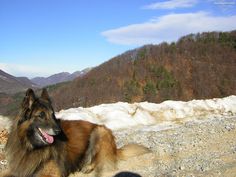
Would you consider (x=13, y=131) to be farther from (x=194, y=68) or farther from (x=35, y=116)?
(x=194, y=68)

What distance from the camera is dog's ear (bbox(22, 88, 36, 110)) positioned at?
6.68m

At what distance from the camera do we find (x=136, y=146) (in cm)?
973

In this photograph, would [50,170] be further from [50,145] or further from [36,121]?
[36,121]

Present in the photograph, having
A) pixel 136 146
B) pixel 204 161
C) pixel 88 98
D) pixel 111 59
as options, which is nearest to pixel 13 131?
pixel 136 146

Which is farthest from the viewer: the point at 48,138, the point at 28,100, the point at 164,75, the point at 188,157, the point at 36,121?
→ the point at 164,75

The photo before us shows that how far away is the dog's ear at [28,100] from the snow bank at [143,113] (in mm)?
11254

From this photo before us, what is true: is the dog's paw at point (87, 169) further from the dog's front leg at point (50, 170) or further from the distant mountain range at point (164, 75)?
the distant mountain range at point (164, 75)

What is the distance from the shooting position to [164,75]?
3563 inches

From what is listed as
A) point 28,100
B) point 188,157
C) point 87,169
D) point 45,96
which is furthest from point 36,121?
point 188,157

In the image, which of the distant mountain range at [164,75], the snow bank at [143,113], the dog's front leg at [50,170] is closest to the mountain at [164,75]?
the distant mountain range at [164,75]

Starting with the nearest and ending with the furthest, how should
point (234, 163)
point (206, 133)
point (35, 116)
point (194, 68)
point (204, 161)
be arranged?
1. point (35, 116)
2. point (234, 163)
3. point (204, 161)
4. point (206, 133)
5. point (194, 68)

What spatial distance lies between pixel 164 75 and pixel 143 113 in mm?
68344

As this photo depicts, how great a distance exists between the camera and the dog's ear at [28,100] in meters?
6.68

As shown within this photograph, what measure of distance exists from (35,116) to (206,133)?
277 inches
